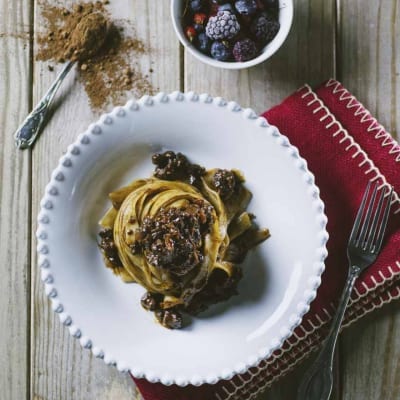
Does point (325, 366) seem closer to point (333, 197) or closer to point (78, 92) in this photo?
point (333, 197)

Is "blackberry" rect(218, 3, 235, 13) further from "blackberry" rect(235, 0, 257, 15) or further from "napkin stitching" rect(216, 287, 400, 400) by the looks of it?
"napkin stitching" rect(216, 287, 400, 400)

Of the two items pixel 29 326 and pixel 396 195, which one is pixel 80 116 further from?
pixel 396 195

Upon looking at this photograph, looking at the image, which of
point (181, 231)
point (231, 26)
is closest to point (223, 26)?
point (231, 26)

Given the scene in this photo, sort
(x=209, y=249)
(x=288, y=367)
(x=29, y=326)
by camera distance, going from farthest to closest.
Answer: (x=29, y=326)
(x=288, y=367)
(x=209, y=249)

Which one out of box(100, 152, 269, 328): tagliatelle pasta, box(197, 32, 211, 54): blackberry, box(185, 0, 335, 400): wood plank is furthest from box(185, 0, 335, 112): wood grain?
box(100, 152, 269, 328): tagliatelle pasta

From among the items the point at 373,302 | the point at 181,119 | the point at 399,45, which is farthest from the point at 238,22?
the point at 373,302
